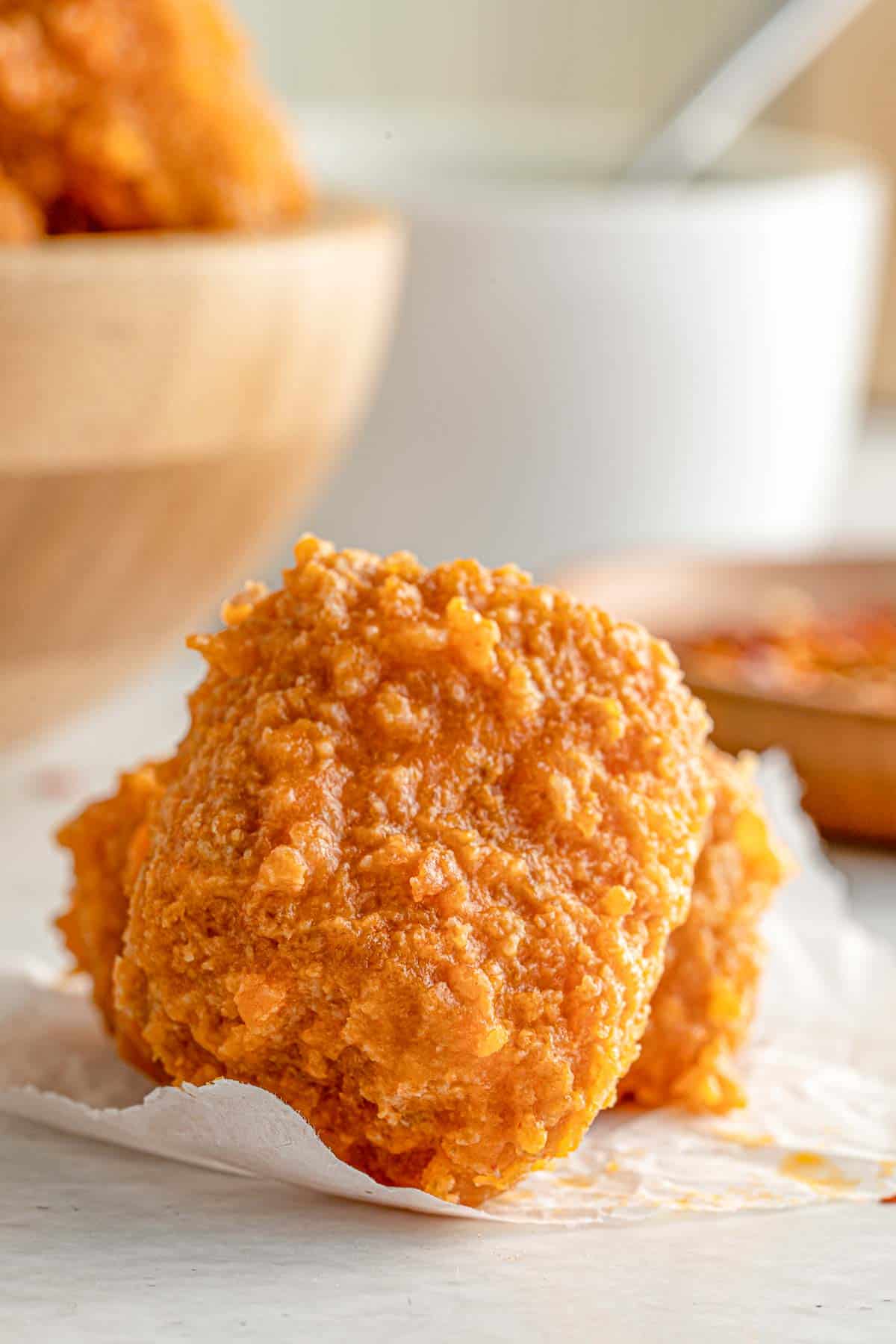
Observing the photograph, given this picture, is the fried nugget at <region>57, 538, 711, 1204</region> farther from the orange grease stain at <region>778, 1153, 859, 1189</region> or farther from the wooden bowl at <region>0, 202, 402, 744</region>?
the wooden bowl at <region>0, 202, 402, 744</region>

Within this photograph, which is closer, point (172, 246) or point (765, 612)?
point (172, 246)

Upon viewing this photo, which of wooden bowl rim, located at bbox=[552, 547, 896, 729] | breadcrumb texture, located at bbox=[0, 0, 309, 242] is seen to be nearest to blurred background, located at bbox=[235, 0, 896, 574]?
wooden bowl rim, located at bbox=[552, 547, 896, 729]

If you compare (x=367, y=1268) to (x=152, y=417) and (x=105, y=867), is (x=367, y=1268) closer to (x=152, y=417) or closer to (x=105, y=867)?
(x=105, y=867)

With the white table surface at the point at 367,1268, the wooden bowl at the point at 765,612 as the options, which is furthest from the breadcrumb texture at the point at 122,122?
the white table surface at the point at 367,1268

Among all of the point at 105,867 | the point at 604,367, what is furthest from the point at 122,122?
the point at 604,367

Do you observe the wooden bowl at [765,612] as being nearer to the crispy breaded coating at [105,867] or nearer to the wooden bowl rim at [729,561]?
the wooden bowl rim at [729,561]

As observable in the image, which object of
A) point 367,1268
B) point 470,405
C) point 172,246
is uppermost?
point 470,405
